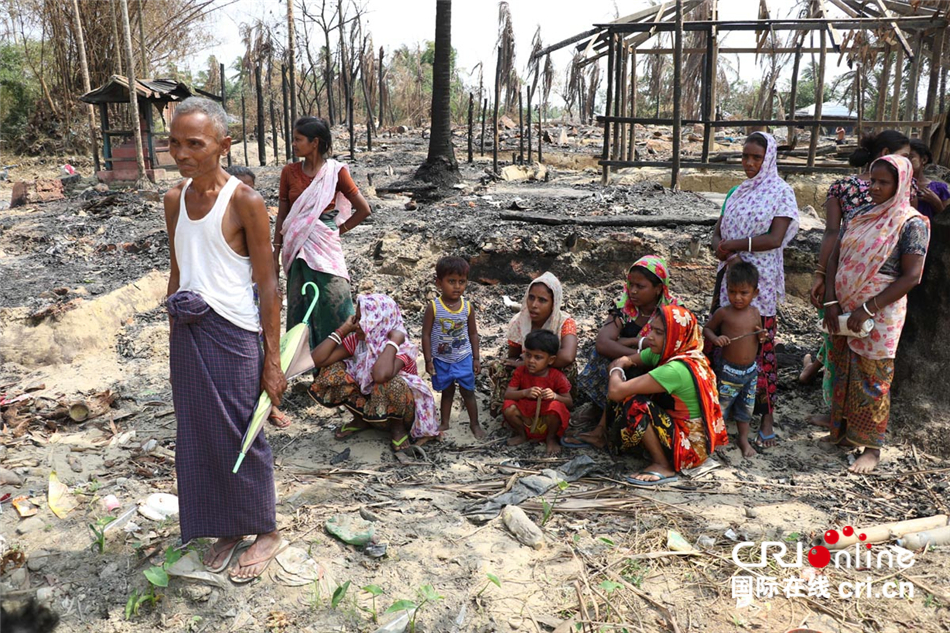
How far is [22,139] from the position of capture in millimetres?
19594

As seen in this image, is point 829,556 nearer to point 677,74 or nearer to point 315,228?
point 315,228

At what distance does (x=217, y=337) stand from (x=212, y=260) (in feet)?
0.91

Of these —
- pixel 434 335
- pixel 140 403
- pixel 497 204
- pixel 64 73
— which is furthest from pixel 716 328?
pixel 64 73

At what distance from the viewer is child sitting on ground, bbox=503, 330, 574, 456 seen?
3.96m

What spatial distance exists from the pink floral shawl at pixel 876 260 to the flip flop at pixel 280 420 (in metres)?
3.47

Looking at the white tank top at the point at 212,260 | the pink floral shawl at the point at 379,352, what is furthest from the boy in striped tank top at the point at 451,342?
the white tank top at the point at 212,260

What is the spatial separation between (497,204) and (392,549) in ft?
19.1

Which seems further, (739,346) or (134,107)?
(134,107)

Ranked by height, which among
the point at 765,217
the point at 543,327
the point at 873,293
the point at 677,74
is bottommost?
the point at 543,327

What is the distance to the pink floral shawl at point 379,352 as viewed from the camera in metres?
3.89

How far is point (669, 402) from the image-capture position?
3697 mm

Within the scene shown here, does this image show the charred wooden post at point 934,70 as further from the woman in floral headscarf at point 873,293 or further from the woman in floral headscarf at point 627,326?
the woman in floral headscarf at point 627,326

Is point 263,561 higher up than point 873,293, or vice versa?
point 873,293

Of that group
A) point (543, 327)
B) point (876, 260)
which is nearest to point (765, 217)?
point (876, 260)
